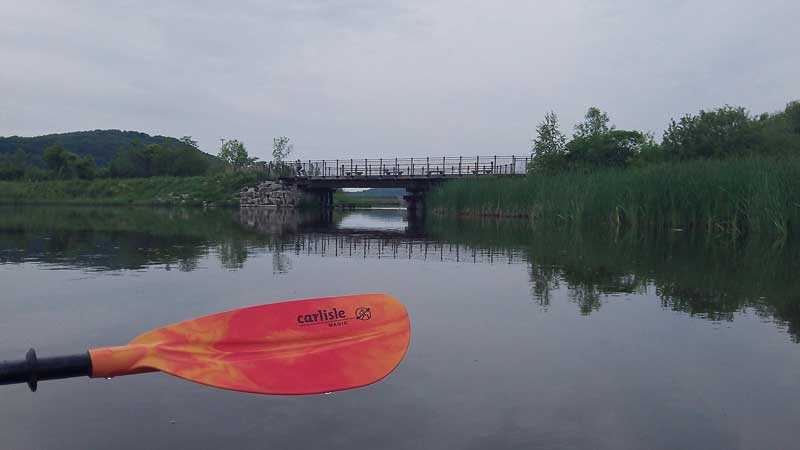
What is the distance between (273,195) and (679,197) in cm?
2643

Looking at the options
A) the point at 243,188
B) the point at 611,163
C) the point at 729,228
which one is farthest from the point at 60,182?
the point at 729,228

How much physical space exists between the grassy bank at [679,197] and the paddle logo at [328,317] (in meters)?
11.5

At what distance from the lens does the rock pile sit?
119 ft

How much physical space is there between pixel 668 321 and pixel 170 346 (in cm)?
391

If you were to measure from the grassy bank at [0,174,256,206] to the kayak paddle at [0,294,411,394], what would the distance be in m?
36.3

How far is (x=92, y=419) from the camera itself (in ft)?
9.16

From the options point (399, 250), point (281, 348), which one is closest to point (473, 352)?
point (281, 348)

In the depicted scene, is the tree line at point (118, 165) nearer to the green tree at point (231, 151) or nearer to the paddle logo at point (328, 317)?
the green tree at point (231, 151)

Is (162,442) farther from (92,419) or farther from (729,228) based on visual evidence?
(729,228)

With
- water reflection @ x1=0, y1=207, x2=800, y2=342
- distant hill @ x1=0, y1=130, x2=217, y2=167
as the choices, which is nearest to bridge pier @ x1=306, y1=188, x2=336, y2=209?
water reflection @ x1=0, y1=207, x2=800, y2=342

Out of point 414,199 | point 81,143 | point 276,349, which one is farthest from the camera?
point 81,143

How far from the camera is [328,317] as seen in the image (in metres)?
3.16

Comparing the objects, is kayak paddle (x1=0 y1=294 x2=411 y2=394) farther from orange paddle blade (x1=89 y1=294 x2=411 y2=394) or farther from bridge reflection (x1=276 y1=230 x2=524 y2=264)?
bridge reflection (x1=276 y1=230 x2=524 y2=264)

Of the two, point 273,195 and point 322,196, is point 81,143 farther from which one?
point 273,195
